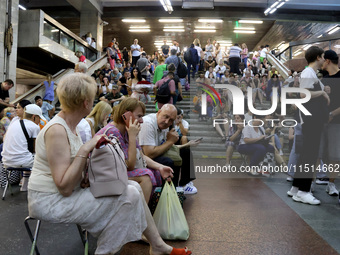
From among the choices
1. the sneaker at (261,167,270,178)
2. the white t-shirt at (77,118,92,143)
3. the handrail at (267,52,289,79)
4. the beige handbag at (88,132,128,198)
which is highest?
the handrail at (267,52,289,79)

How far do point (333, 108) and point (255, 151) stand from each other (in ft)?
7.79

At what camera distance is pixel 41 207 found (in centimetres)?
202

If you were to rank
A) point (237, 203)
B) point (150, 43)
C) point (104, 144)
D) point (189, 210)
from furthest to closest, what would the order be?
point (150, 43) → point (237, 203) → point (189, 210) → point (104, 144)

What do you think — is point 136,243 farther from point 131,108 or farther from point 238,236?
point 131,108

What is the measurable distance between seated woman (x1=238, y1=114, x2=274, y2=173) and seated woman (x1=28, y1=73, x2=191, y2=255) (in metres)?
5.08

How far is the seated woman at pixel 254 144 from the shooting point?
6.80 metres

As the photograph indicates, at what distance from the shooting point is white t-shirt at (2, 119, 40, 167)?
4516 millimetres

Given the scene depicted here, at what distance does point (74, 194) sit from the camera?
6.68 ft

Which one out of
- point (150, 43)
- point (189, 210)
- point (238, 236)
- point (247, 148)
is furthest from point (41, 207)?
point (150, 43)

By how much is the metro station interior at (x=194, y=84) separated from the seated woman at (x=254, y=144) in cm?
46

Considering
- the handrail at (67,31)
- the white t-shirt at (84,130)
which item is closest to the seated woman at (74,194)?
the white t-shirt at (84,130)

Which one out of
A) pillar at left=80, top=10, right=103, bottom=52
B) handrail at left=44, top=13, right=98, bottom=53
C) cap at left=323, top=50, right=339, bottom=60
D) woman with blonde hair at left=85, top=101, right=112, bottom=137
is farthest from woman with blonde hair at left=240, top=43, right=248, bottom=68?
woman with blonde hair at left=85, top=101, right=112, bottom=137

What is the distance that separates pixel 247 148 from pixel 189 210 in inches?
120

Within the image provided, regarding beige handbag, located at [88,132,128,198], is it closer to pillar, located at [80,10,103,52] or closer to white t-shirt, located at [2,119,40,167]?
white t-shirt, located at [2,119,40,167]
